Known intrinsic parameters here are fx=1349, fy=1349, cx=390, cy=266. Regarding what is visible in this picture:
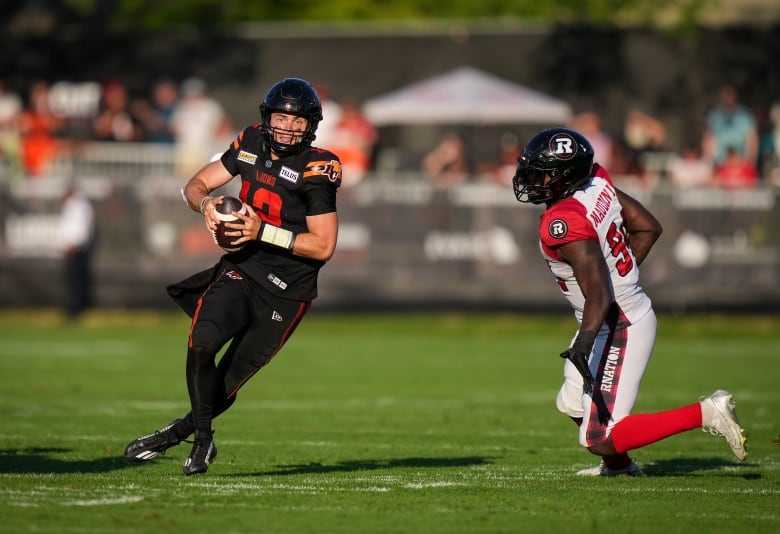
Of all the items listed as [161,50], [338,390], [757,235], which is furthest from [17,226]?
[757,235]

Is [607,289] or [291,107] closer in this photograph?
[607,289]

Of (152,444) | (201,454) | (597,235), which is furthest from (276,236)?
(597,235)

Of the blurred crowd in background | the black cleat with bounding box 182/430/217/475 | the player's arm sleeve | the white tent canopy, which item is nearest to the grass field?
the black cleat with bounding box 182/430/217/475

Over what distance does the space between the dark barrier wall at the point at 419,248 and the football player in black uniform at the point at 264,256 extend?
1111cm

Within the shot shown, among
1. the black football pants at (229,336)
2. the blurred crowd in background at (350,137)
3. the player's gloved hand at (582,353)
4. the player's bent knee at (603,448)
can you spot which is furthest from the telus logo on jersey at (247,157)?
the blurred crowd in background at (350,137)

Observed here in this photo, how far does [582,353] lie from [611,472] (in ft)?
4.20

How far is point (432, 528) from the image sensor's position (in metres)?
6.22

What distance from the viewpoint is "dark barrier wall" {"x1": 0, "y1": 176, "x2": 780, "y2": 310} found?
61.0 ft

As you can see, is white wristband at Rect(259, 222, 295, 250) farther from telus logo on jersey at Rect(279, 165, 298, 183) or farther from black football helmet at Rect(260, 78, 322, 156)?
black football helmet at Rect(260, 78, 322, 156)

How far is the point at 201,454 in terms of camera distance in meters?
7.45

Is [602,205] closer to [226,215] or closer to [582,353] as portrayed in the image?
[582,353]

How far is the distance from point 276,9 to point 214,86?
10466 mm

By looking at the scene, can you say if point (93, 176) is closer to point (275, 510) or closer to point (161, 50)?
point (161, 50)

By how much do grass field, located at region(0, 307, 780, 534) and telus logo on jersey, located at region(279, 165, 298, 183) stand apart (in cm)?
171
